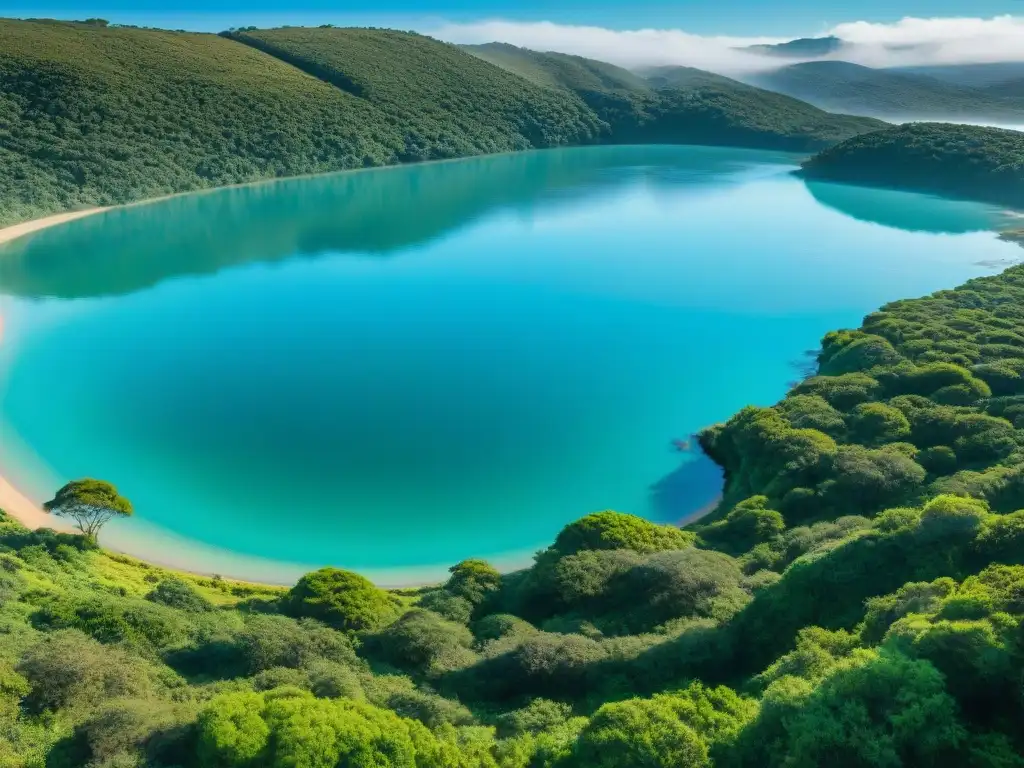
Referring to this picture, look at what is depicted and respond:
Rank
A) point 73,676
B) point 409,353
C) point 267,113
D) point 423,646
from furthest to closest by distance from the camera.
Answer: point 267,113 → point 409,353 → point 423,646 → point 73,676

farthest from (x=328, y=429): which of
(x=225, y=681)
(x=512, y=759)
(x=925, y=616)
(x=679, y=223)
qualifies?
(x=679, y=223)

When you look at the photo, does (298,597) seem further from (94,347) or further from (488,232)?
(488,232)

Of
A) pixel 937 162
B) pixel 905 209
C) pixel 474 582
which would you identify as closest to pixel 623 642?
pixel 474 582

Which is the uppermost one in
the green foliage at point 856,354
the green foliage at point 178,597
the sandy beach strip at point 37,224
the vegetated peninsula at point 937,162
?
the vegetated peninsula at point 937,162

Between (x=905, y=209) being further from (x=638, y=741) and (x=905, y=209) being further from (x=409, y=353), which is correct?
(x=638, y=741)

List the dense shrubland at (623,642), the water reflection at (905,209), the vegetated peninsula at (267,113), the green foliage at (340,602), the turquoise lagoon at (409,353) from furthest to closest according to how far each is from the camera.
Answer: the vegetated peninsula at (267,113) → the water reflection at (905,209) → the turquoise lagoon at (409,353) → the green foliage at (340,602) → the dense shrubland at (623,642)

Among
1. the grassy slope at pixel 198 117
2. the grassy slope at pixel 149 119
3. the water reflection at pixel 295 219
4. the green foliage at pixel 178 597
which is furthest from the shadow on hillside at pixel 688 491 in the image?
the grassy slope at pixel 149 119

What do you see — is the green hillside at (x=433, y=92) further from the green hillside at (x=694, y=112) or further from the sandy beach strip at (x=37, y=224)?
the sandy beach strip at (x=37, y=224)
